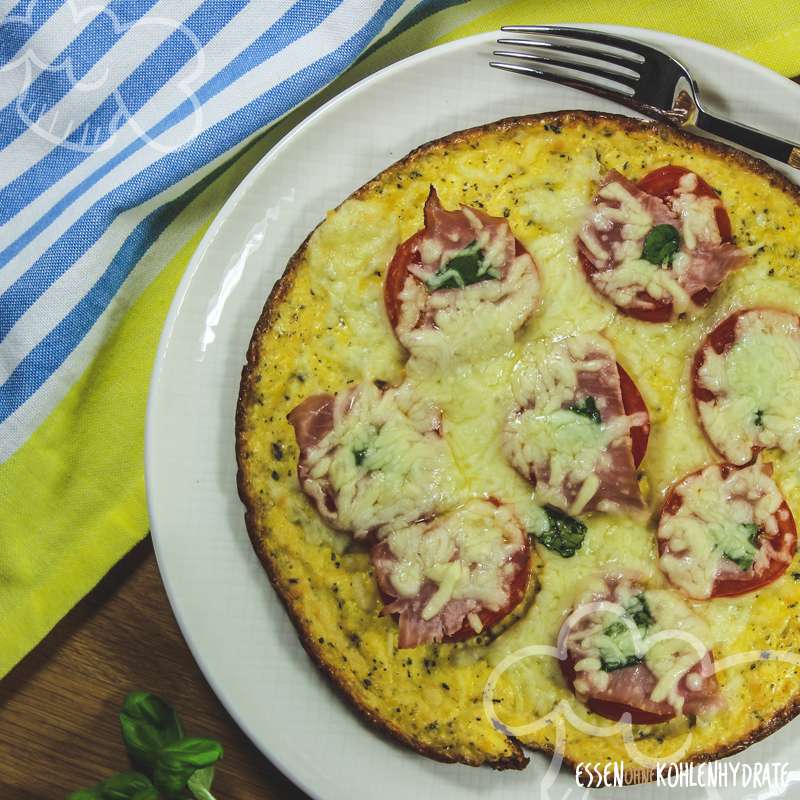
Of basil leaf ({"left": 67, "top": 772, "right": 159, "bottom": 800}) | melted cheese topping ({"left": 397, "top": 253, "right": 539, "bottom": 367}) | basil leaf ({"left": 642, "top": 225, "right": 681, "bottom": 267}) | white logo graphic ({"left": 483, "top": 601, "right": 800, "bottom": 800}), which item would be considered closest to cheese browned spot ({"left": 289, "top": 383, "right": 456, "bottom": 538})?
melted cheese topping ({"left": 397, "top": 253, "right": 539, "bottom": 367})

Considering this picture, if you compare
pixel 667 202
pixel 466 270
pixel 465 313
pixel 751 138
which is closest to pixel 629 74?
pixel 751 138

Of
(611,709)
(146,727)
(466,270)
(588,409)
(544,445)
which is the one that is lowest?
(146,727)

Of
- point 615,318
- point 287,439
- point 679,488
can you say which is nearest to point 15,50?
point 287,439

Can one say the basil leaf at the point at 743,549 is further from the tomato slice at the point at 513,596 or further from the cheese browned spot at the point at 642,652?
the tomato slice at the point at 513,596

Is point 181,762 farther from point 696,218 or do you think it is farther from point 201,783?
point 696,218

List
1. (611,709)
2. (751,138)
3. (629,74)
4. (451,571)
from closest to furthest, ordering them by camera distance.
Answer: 1. (451,571)
2. (611,709)
3. (751,138)
4. (629,74)

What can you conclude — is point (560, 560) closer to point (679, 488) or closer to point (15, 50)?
point (679, 488)

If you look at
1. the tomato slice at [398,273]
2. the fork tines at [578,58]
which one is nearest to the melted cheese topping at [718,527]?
the tomato slice at [398,273]
